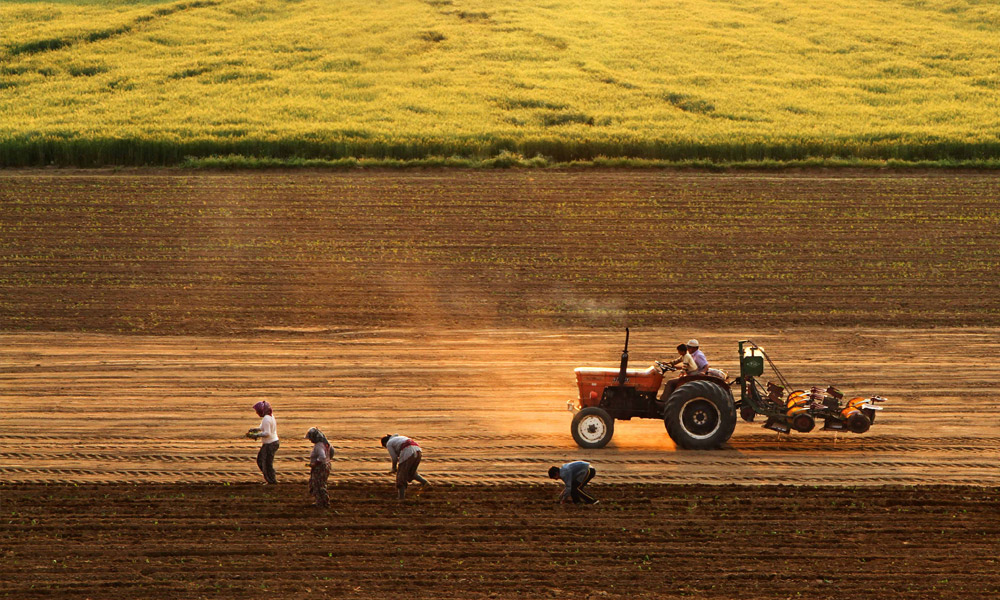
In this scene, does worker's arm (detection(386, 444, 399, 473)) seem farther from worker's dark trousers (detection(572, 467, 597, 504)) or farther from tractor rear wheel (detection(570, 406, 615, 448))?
tractor rear wheel (detection(570, 406, 615, 448))

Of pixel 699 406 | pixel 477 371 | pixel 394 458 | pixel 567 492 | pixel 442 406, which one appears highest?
pixel 699 406

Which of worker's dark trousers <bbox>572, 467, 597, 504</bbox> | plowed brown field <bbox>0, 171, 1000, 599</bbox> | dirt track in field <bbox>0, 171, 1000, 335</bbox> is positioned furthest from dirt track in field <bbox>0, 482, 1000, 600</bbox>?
dirt track in field <bbox>0, 171, 1000, 335</bbox>

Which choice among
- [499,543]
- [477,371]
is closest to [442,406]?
[477,371]

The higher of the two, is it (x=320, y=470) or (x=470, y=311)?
(x=470, y=311)

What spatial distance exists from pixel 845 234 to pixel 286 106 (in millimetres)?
23778

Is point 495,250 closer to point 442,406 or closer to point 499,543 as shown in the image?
point 442,406

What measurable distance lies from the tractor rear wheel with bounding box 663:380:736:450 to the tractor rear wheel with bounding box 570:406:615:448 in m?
0.88

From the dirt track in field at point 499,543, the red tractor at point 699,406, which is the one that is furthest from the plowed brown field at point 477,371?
the red tractor at point 699,406

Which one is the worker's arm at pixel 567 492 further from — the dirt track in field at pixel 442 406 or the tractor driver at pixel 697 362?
the tractor driver at pixel 697 362

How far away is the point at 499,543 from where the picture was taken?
13688mm

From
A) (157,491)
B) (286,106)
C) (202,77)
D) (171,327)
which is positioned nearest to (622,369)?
(157,491)

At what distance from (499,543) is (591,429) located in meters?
3.76

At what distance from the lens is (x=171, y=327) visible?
2406 cm

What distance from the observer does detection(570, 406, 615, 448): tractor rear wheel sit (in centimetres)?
1694
